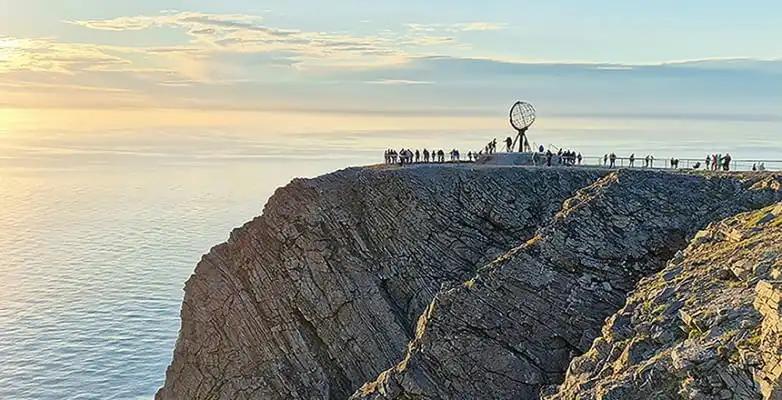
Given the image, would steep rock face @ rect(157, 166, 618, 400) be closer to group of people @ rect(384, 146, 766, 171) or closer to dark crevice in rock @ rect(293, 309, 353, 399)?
dark crevice in rock @ rect(293, 309, 353, 399)

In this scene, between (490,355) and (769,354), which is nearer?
(769,354)

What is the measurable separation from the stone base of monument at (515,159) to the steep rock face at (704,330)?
26.7 meters

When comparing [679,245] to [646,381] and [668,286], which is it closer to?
[668,286]

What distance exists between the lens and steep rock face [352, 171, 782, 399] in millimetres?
33750

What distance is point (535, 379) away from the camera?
3309 centimetres

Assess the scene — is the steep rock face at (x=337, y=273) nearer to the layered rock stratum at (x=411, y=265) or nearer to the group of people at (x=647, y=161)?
the layered rock stratum at (x=411, y=265)

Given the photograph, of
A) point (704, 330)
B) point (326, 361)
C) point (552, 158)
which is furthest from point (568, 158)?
point (704, 330)

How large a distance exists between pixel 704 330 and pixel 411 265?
80.8ft

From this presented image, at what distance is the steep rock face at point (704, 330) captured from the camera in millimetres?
21328

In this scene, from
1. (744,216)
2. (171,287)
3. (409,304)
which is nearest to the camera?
(744,216)

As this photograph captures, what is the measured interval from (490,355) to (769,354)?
1483 cm

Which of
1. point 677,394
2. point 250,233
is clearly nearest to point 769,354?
point 677,394

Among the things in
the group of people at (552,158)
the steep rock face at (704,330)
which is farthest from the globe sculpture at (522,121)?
the steep rock face at (704,330)

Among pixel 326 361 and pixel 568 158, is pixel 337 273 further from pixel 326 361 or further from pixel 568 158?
pixel 568 158
